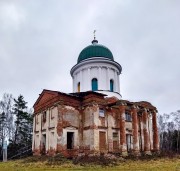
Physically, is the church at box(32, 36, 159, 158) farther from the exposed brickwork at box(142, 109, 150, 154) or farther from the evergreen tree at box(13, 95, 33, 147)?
the evergreen tree at box(13, 95, 33, 147)

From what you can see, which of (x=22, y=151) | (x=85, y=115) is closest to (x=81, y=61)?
(x=85, y=115)

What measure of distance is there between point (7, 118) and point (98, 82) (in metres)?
23.8

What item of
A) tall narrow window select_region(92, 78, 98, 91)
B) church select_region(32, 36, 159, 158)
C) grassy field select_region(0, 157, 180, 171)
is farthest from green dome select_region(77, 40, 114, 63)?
grassy field select_region(0, 157, 180, 171)

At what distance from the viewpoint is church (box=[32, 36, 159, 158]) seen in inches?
942

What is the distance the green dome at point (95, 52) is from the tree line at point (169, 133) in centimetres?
2477

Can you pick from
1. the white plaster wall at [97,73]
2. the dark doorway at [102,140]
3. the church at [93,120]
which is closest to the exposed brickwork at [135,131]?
the church at [93,120]

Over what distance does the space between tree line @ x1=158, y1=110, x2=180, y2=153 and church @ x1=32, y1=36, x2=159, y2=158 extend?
20.9 meters

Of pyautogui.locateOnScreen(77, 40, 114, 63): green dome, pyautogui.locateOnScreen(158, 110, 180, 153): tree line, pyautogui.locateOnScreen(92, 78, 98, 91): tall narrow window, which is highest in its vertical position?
pyautogui.locateOnScreen(77, 40, 114, 63): green dome

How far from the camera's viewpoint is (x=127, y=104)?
84.7ft

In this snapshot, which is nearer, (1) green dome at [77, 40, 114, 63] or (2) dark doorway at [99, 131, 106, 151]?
(2) dark doorway at [99, 131, 106, 151]

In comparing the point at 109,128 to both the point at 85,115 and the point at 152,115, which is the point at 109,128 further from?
the point at 152,115

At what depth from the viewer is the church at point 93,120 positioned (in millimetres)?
23938

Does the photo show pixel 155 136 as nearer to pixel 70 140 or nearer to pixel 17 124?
pixel 70 140

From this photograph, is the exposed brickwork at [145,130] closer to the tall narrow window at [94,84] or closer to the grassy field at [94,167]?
the tall narrow window at [94,84]
